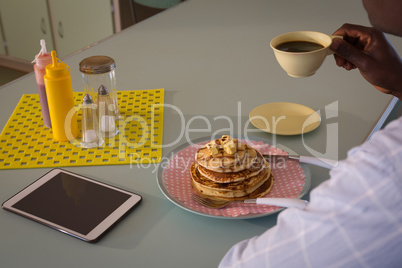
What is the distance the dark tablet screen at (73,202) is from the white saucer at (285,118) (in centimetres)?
49

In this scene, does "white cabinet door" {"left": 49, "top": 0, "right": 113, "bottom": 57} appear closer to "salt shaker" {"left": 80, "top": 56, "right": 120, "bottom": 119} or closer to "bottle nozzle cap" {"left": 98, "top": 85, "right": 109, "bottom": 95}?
"salt shaker" {"left": 80, "top": 56, "right": 120, "bottom": 119}

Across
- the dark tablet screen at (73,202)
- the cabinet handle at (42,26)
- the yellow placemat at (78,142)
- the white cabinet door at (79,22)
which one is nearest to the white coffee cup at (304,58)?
the yellow placemat at (78,142)

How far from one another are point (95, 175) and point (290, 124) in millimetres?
578

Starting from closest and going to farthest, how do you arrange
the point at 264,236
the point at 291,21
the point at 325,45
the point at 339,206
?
the point at 339,206
the point at 264,236
the point at 325,45
the point at 291,21

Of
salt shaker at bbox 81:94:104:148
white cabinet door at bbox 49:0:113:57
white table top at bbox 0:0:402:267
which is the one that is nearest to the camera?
white table top at bbox 0:0:402:267

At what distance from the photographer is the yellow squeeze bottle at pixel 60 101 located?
1.31 m

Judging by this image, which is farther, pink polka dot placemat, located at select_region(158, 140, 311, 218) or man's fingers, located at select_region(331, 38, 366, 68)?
man's fingers, located at select_region(331, 38, 366, 68)

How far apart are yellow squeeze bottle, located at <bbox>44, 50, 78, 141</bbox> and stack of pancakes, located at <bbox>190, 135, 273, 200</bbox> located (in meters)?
0.41

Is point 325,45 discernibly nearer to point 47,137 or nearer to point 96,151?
point 96,151

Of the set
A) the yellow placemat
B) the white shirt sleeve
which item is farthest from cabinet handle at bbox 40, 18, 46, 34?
Answer: the white shirt sleeve

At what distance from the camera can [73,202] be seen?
1091mm

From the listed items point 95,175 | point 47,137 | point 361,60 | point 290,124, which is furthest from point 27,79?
point 361,60

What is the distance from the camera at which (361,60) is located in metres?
1.42

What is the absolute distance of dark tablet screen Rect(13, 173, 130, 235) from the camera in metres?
1.04
